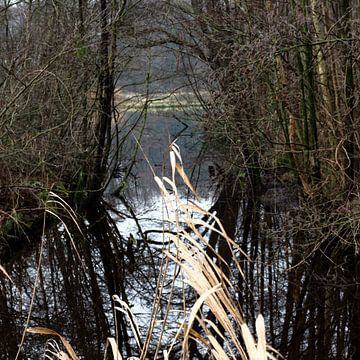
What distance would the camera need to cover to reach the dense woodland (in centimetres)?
658

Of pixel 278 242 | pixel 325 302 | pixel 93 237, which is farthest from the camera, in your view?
pixel 93 237

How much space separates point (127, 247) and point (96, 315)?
2.89 m

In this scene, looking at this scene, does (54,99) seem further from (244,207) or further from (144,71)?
(244,207)

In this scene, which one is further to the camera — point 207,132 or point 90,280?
point 207,132

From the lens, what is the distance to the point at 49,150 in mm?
9523

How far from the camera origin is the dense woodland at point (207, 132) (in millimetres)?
6578

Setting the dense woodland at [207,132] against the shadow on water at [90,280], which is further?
the dense woodland at [207,132]

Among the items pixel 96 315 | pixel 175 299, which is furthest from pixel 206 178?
pixel 96 315

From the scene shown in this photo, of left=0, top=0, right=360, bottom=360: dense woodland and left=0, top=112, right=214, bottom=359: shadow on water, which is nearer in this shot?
left=0, top=112, right=214, bottom=359: shadow on water

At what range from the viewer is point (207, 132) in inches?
391

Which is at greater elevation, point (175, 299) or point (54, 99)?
point (54, 99)

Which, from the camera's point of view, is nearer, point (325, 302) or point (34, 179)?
point (325, 302)

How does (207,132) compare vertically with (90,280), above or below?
above

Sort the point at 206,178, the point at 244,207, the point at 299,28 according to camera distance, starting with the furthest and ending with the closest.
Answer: the point at 206,178, the point at 244,207, the point at 299,28
